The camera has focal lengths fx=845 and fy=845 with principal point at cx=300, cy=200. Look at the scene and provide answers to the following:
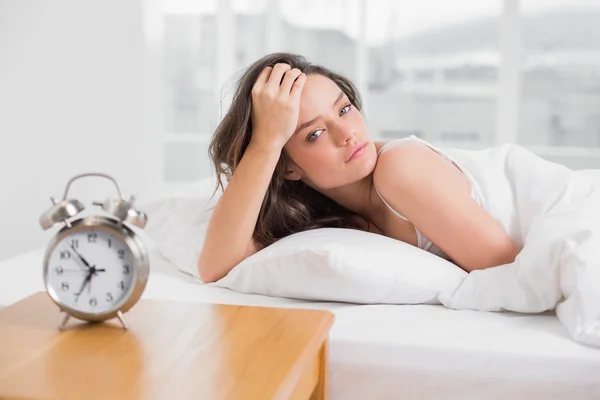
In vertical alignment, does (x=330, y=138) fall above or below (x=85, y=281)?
above

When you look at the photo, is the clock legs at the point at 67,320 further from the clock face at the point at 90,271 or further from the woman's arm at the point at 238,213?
the woman's arm at the point at 238,213

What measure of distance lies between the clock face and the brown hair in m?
0.68

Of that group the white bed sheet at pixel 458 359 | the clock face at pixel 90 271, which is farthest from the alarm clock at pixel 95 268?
the white bed sheet at pixel 458 359

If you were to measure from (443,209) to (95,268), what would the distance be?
2.59 ft

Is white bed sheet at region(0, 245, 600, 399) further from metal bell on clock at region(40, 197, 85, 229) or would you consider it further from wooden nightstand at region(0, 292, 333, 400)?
metal bell on clock at region(40, 197, 85, 229)

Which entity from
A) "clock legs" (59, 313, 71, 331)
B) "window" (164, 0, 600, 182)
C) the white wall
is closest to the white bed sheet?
"clock legs" (59, 313, 71, 331)

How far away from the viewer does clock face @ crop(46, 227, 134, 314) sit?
4.08ft

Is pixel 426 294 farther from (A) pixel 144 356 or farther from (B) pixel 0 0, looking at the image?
(B) pixel 0 0

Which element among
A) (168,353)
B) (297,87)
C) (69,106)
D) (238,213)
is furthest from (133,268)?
(69,106)

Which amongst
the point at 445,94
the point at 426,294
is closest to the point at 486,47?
the point at 445,94

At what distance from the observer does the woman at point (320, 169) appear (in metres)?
1.77

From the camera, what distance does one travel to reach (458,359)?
1.42 meters

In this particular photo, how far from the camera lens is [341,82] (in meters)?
2.10

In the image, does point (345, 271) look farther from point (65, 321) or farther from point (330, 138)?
point (65, 321)
